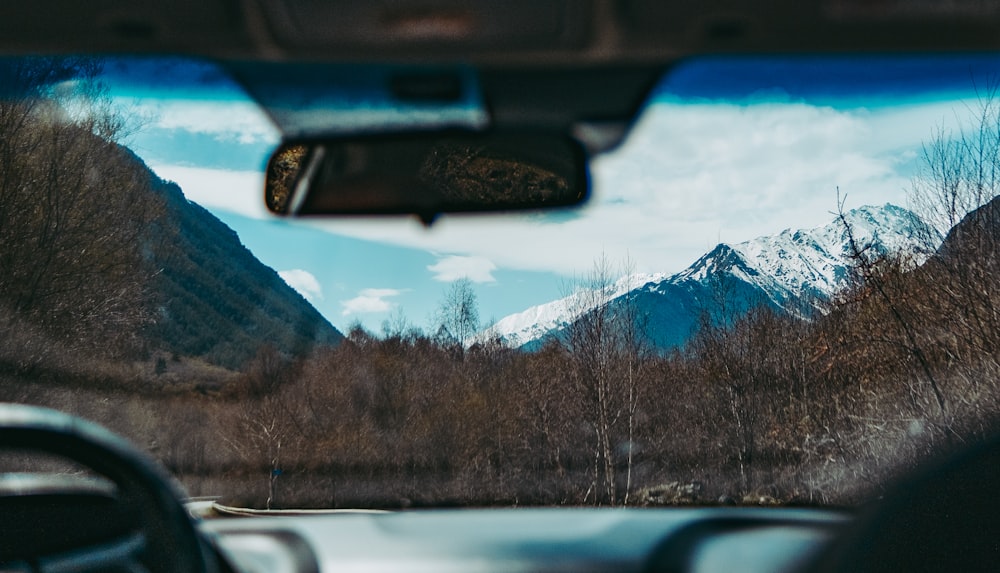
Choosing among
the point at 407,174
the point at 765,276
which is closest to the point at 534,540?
the point at 407,174

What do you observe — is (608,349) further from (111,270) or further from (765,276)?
(111,270)

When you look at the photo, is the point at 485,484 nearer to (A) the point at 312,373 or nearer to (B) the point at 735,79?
(B) the point at 735,79

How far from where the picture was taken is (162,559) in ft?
4.49

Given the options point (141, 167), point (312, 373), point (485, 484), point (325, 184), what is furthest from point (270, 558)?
point (312, 373)

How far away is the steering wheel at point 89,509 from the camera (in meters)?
1.23

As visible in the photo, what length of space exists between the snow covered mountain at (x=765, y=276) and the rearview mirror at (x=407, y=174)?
9.26 m

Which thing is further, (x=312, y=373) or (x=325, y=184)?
(x=312, y=373)

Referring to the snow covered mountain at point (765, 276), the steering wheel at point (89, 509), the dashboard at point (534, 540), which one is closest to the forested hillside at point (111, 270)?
the snow covered mountain at point (765, 276)

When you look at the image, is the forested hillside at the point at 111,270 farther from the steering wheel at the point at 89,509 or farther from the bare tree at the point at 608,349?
the steering wheel at the point at 89,509

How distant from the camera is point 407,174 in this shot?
103 inches

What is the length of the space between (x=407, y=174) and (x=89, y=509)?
1.39 metres

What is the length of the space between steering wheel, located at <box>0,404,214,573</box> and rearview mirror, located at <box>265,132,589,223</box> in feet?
3.94

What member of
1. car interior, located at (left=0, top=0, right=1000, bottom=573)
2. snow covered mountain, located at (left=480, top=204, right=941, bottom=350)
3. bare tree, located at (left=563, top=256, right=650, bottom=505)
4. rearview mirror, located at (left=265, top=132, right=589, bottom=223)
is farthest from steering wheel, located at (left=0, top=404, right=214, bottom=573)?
bare tree, located at (left=563, top=256, right=650, bottom=505)

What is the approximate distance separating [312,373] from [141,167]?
5.36 metres
